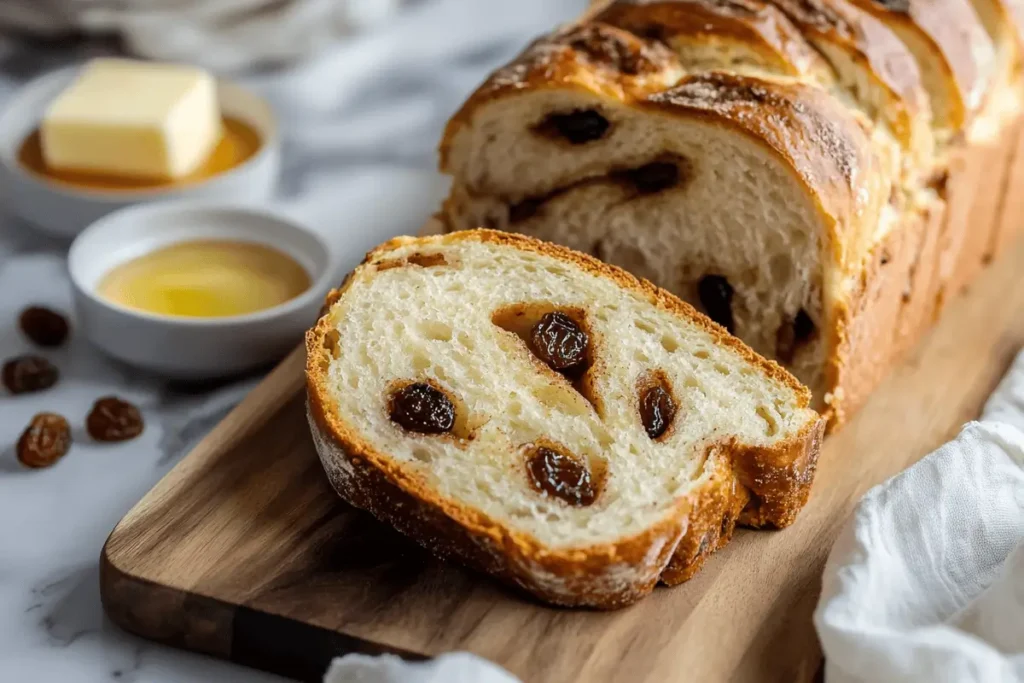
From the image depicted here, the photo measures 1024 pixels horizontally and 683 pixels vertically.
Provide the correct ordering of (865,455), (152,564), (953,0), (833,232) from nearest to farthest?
(152,564) < (833,232) < (865,455) < (953,0)

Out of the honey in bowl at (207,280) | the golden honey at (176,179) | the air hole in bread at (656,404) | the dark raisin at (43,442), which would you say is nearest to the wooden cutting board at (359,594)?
the air hole in bread at (656,404)

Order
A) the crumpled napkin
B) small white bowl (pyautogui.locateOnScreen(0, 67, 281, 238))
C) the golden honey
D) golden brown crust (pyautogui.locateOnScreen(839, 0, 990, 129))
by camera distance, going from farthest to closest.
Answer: the golden honey
small white bowl (pyautogui.locateOnScreen(0, 67, 281, 238))
golden brown crust (pyautogui.locateOnScreen(839, 0, 990, 129))
the crumpled napkin

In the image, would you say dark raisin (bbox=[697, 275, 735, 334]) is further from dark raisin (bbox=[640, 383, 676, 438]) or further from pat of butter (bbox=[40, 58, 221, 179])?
pat of butter (bbox=[40, 58, 221, 179])

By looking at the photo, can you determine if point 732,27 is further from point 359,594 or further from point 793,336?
point 359,594

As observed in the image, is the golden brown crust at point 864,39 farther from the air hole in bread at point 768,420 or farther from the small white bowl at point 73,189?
the small white bowl at point 73,189

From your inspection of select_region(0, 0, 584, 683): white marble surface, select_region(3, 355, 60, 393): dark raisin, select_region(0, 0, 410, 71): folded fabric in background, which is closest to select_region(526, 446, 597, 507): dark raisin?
select_region(0, 0, 584, 683): white marble surface

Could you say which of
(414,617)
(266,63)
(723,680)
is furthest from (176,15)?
(723,680)

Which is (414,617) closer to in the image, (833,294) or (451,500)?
(451,500)
